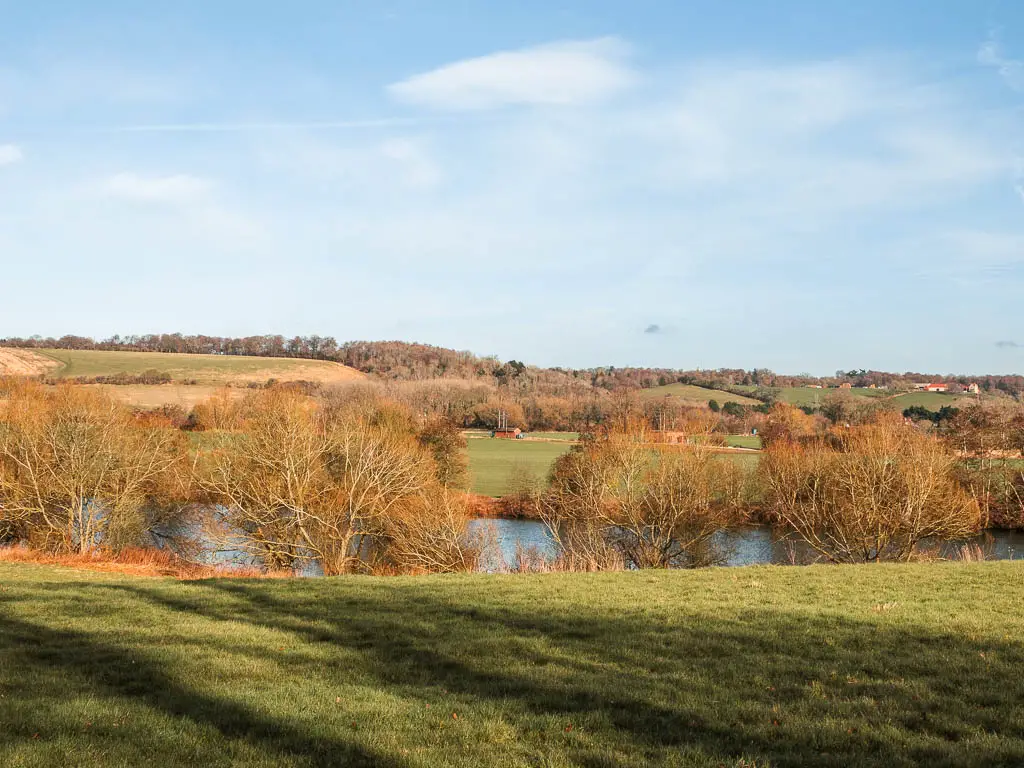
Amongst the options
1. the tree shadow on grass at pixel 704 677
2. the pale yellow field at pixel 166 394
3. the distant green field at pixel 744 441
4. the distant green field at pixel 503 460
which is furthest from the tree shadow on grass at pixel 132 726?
the distant green field at pixel 744 441

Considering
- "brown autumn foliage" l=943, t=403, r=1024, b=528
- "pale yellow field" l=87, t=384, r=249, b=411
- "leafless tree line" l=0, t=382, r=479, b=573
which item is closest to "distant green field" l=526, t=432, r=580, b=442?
"pale yellow field" l=87, t=384, r=249, b=411

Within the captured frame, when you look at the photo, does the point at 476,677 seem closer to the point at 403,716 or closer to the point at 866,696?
the point at 403,716

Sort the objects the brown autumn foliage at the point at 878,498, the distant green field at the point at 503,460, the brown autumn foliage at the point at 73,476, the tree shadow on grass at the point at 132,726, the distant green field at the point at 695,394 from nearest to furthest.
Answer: the tree shadow on grass at the point at 132,726 < the brown autumn foliage at the point at 73,476 < the brown autumn foliage at the point at 878,498 < the distant green field at the point at 503,460 < the distant green field at the point at 695,394

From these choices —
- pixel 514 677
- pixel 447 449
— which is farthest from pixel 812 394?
pixel 514 677

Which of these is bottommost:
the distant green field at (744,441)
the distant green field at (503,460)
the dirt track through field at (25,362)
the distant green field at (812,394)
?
the distant green field at (503,460)

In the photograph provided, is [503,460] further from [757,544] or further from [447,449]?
[757,544]

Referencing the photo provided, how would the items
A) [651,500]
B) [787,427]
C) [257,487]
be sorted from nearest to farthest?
1. [257,487]
2. [651,500]
3. [787,427]

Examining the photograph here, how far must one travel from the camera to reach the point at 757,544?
45469 millimetres

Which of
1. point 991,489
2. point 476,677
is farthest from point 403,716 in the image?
point 991,489

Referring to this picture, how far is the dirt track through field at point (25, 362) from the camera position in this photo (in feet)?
367

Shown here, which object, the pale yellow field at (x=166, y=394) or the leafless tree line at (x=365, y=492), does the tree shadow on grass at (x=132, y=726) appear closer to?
the leafless tree line at (x=365, y=492)

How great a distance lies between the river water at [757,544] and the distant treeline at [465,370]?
316 feet

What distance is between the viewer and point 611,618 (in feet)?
41.1

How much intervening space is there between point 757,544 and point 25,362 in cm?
11852
